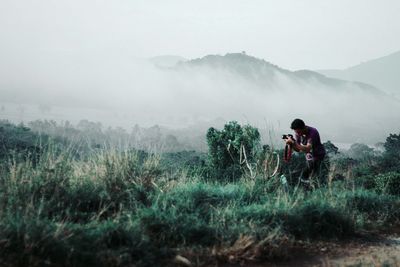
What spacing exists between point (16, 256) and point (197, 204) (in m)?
3.71

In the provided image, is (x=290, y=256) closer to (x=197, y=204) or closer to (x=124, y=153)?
(x=197, y=204)

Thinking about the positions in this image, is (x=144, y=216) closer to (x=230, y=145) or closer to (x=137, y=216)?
(x=137, y=216)

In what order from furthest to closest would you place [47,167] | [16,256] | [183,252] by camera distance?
[47,167], [183,252], [16,256]

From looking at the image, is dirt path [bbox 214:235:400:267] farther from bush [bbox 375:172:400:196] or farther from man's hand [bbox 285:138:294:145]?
bush [bbox 375:172:400:196]

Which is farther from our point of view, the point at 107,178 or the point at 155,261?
the point at 107,178

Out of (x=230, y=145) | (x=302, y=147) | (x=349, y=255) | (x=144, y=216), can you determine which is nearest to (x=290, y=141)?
(x=302, y=147)

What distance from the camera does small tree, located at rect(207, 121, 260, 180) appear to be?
1567cm

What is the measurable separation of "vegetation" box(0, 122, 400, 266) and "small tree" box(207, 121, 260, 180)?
5.09 m

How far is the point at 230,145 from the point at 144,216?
32.8 feet

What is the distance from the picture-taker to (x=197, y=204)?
26.5 feet

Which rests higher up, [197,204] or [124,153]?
[124,153]

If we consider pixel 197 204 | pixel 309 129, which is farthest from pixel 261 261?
pixel 309 129

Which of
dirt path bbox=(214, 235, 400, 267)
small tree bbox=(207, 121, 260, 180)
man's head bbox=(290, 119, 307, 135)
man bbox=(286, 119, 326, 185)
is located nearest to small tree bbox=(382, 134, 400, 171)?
small tree bbox=(207, 121, 260, 180)

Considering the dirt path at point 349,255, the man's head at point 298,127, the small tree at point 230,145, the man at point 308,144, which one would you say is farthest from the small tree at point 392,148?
the dirt path at point 349,255
